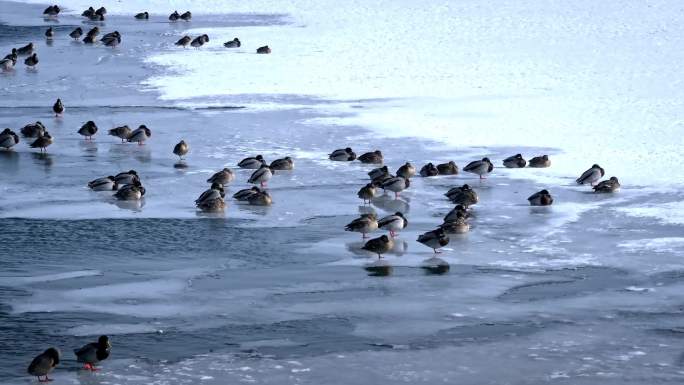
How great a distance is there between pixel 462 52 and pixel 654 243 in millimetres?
17162

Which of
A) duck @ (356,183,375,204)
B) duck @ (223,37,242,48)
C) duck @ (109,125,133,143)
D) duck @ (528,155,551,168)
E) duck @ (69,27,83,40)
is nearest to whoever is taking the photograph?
duck @ (356,183,375,204)

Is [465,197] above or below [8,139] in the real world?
below

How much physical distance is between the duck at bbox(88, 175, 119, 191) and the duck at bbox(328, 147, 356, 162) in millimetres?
3457

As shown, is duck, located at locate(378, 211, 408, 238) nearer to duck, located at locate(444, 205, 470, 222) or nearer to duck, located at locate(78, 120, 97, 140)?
duck, located at locate(444, 205, 470, 222)

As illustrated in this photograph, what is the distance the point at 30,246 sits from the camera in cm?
1373

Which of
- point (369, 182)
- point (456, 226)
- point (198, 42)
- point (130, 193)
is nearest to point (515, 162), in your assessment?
point (369, 182)

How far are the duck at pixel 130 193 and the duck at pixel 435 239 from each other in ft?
14.5

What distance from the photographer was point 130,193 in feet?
52.9

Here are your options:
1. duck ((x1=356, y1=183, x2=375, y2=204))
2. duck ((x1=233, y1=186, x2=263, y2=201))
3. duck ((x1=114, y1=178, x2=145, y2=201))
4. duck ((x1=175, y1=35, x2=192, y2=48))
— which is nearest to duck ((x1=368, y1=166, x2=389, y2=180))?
duck ((x1=356, y1=183, x2=375, y2=204))

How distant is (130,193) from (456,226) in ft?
15.0

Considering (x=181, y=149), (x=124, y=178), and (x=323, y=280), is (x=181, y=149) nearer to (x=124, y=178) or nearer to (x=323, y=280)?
(x=124, y=178)

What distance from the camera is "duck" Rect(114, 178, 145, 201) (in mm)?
16094

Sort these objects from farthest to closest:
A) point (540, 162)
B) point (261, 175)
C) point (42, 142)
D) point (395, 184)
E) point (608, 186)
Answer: point (42, 142) → point (540, 162) → point (261, 175) → point (395, 184) → point (608, 186)

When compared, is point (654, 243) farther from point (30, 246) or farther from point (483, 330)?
point (30, 246)
